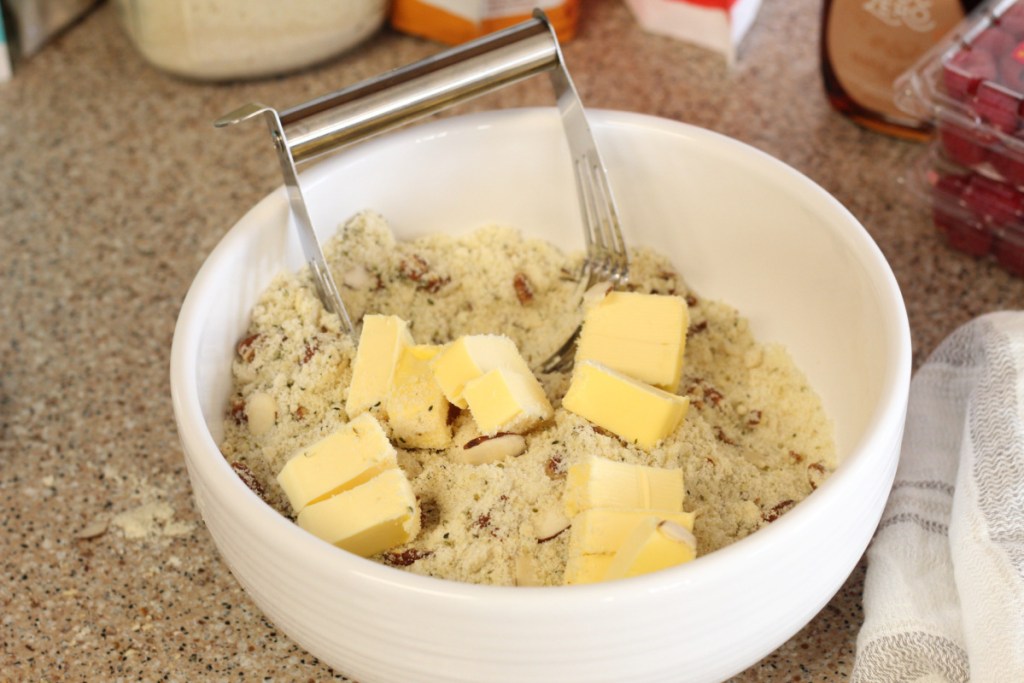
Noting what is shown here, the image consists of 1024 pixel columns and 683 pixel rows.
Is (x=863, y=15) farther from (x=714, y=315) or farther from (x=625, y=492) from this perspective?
(x=625, y=492)

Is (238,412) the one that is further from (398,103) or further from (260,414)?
(398,103)

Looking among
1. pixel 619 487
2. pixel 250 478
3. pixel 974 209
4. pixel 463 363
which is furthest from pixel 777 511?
pixel 974 209

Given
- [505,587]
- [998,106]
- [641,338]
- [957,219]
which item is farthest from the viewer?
[957,219]

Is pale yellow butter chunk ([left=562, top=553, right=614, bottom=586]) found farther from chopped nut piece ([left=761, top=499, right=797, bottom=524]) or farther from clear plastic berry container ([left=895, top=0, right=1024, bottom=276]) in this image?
clear plastic berry container ([left=895, top=0, right=1024, bottom=276])

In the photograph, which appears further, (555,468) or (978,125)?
(978,125)

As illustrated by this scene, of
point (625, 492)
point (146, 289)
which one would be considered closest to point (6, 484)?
point (146, 289)

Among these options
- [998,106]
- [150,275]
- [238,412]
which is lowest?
[150,275]

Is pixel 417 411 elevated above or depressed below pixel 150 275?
above

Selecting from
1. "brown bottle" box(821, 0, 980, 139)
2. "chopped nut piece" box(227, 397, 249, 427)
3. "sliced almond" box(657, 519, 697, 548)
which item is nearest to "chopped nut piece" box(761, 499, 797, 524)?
"sliced almond" box(657, 519, 697, 548)

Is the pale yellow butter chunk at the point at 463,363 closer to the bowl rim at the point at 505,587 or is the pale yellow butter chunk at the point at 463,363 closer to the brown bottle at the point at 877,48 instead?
the bowl rim at the point at 505,587
